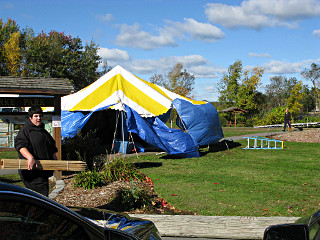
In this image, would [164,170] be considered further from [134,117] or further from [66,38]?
[66,38]

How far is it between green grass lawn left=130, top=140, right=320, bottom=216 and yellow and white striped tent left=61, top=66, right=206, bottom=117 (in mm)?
2573

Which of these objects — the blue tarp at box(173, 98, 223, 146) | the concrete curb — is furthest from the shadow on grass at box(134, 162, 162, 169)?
the concrete curb

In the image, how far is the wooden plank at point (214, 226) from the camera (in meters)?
5.68

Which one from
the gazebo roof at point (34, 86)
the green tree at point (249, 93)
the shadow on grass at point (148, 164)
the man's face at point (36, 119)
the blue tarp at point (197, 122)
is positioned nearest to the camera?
the man's face at point (36, 119)

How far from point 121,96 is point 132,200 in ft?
33.6

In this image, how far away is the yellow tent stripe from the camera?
16.9 m

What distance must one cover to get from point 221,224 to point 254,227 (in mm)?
535

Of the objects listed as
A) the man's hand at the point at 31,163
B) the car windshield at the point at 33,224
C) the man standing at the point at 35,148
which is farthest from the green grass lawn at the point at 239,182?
the car windshield at the point at 33,224

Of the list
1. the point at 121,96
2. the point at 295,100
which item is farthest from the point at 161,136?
the point at 295,100

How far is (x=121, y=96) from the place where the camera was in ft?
55.1

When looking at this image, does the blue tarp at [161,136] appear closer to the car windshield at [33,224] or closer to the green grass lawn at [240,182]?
the green grass lawn at [240,182]

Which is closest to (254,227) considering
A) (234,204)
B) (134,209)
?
(234,204)

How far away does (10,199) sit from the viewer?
214cm

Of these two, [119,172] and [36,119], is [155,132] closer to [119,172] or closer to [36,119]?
[119,172]
